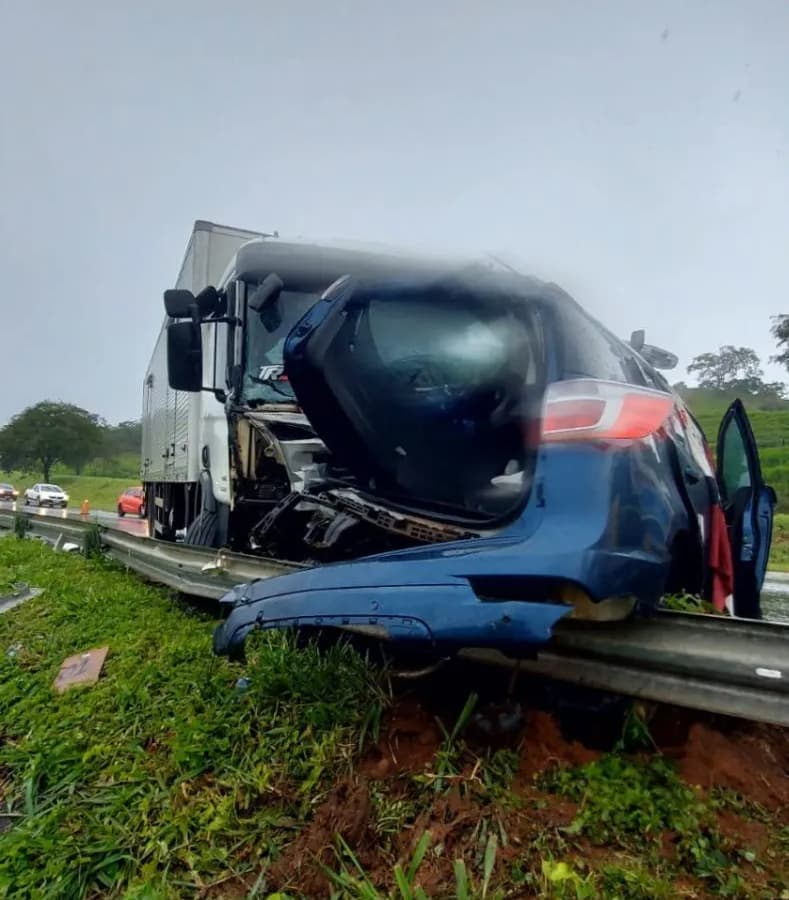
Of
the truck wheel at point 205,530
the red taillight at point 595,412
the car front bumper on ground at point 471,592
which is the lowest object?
the truck wheel at point 205,530

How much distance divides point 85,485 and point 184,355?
57563 millimetres

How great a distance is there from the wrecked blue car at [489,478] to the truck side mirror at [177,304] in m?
1.16

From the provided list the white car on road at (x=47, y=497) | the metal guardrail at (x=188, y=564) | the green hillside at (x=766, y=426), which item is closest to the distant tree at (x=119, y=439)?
the white car on road at (x=47, y=497)

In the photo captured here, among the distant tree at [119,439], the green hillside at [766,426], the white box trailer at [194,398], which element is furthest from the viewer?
the distant tree at [119,439]

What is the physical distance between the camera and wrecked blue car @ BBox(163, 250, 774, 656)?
207 cm

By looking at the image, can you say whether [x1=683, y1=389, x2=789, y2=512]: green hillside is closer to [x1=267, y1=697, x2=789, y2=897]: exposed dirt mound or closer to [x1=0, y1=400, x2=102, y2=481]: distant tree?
[x1=267, y1=697, x2=789, y2=897]: exposed dirt mound

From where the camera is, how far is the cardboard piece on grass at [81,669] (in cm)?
332

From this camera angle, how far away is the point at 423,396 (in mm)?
2959

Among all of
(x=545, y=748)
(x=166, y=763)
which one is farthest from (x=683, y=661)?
(x=166, y=763)

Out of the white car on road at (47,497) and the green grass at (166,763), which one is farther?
the white car on road at (47,497)

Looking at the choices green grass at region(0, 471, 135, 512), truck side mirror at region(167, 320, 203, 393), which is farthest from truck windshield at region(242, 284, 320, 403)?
green grass at region(0, 471, 135, 512)

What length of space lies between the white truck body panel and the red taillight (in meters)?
3.10

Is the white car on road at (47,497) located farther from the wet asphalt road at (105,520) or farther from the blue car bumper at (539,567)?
the blue car bumper at (539,567)

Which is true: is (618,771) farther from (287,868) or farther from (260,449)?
(260,449)
